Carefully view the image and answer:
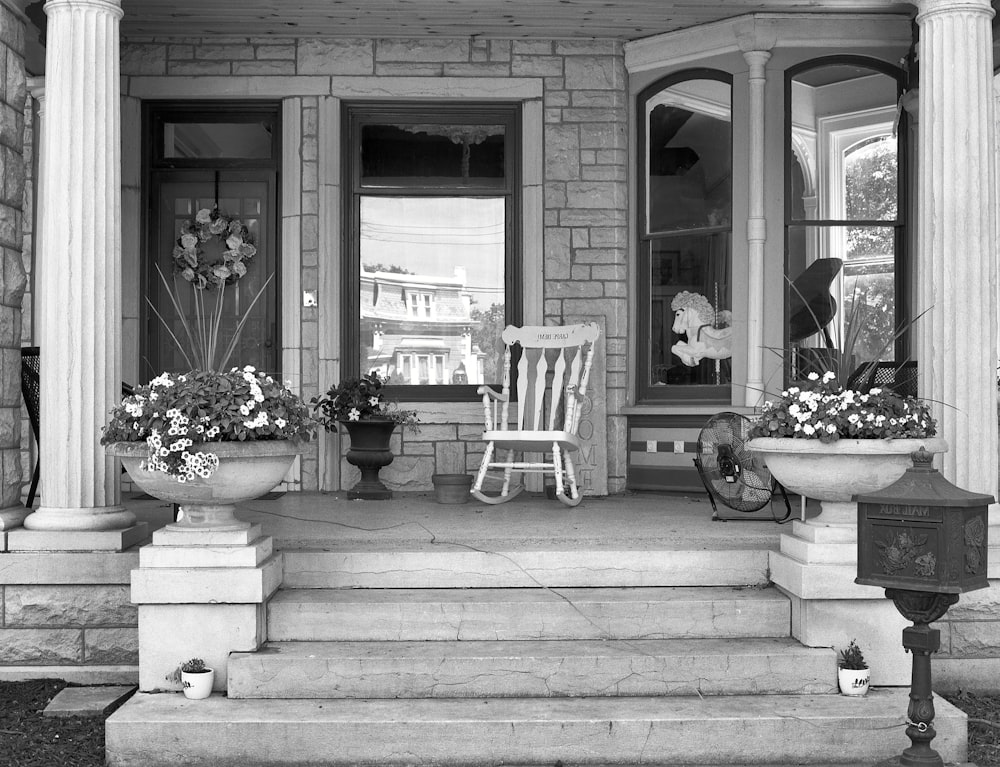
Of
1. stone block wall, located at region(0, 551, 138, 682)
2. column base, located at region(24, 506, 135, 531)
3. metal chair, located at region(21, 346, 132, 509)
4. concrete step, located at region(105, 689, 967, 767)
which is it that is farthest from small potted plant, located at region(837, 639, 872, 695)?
metal chair, located at region(21, 346, 132, 509)

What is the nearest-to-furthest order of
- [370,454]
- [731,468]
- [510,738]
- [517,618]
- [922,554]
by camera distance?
[922,554] → [510,738] → [517,618] → [731,468] → [370,454]

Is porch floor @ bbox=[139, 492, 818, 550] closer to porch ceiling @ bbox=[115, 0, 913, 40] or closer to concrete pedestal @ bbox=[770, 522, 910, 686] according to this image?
concrete pedestal @ bbox=[770, 522, 910, 686]

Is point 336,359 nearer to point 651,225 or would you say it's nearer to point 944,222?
point 651,225

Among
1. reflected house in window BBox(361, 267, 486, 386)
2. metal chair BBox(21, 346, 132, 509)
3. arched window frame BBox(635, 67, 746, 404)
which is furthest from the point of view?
reflected house in window BBox(361, 267, 486, 386)

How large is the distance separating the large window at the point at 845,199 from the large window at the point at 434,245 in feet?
5.14

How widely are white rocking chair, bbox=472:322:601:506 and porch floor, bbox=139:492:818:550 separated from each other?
17 centimetres

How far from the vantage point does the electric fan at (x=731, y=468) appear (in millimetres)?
4895

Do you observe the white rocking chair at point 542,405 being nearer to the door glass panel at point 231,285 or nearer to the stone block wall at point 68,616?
the door glass panel at point 231,285

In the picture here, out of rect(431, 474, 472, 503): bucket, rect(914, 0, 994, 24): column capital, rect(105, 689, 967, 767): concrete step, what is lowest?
rect(105, 689, 967, 767): concrete step

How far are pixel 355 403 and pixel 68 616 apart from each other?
6.81 feet

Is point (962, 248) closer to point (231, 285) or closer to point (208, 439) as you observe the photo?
point (208, 439)

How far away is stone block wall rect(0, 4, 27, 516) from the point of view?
4387 mm

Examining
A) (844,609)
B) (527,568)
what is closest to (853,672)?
(844,609)

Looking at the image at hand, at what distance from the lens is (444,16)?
5914 mm
